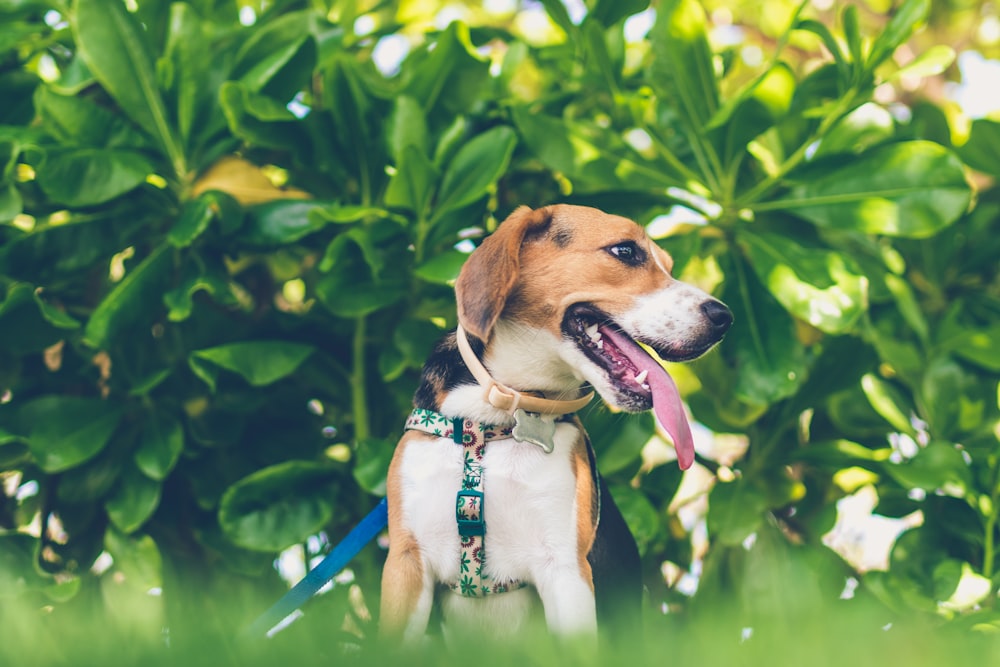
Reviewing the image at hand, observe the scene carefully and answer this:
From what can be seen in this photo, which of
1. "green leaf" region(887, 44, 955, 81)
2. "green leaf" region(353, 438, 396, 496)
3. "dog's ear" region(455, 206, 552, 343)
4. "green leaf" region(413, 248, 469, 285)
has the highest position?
"dog's ear" region(455, 206, 552, 343)

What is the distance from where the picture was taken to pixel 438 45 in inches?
103

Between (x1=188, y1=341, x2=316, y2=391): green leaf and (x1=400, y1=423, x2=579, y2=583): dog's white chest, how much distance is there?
0.87 m

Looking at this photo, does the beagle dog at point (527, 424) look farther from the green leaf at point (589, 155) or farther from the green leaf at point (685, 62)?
the green leaf at point (685, 62)

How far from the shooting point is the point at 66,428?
253 cm

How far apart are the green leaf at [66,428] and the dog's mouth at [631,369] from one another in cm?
166

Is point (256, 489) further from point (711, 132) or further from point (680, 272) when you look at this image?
point (711, 132)

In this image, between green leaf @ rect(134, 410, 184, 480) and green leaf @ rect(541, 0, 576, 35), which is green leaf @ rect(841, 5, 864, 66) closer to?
green leaf @ rect(541, 0, 576, 35)

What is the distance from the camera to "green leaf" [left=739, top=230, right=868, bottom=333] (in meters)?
2.27

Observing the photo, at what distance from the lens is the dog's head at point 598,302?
4.89 feet

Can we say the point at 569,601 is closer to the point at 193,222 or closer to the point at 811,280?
the point at 811,280

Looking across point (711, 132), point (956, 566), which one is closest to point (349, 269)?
point (711, 132)

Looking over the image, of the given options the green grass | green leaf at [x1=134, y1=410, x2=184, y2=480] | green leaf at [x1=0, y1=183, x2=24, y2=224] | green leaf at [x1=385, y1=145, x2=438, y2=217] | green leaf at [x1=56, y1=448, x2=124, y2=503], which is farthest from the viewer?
green leaf at [x1=56, y1=448, x2=124, y2=503]

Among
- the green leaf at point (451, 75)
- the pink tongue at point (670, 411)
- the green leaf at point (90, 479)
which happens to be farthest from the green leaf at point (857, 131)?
the green leaf at point (90, 479)

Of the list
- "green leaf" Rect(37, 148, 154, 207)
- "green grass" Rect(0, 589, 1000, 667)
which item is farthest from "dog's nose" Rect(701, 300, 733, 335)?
"green leaf" Rect(37, 148, 154, 207)
